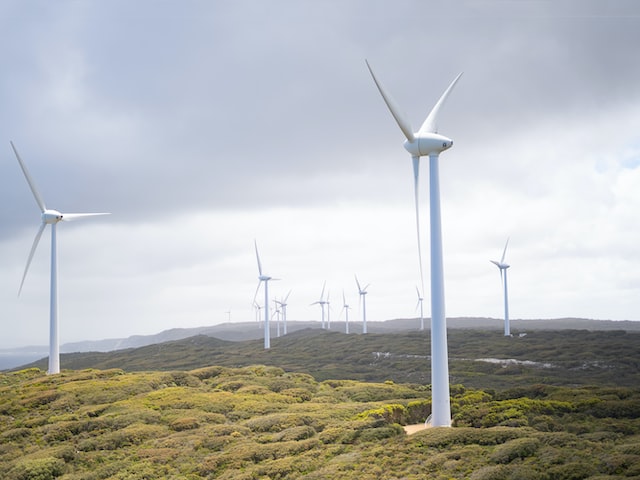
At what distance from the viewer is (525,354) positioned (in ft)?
267

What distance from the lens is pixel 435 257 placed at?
27.7 meters

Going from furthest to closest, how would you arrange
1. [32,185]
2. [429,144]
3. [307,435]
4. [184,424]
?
[32,185]
[184,424]
[307,435]
[429,144]

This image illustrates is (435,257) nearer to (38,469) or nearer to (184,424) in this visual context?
(184,424)

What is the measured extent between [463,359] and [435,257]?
5727 cm

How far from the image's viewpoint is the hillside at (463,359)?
63.5 metres

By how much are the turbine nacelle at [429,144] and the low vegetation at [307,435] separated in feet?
44.8

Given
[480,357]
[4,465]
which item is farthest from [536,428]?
[480,357]

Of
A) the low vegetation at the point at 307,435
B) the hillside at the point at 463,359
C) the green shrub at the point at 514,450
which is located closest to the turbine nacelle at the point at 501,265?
the hillside at the point at 463,359

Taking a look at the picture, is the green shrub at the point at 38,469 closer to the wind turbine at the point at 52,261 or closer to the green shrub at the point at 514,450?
the green shrub at the point at 514,450

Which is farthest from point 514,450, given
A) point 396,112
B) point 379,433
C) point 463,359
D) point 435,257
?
point 463,359

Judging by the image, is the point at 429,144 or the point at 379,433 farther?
the point at 429,144

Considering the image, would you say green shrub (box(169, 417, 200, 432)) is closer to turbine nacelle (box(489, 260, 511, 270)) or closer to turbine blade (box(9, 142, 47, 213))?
turbine blade (box(9, 142, 47, 213))

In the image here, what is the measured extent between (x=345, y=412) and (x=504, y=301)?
258 feet

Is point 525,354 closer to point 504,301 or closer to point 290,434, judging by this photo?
point 504,301
